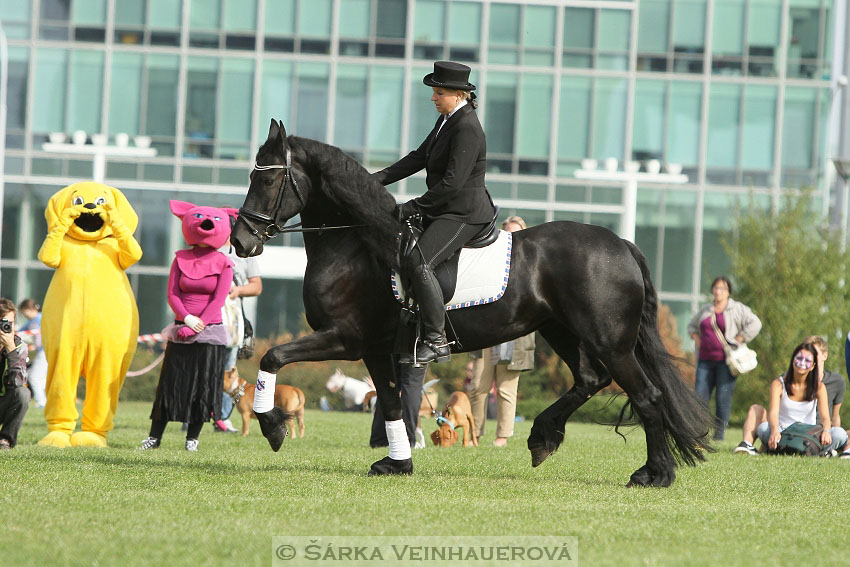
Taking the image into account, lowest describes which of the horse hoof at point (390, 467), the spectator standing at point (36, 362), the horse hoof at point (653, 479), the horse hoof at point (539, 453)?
the spectator standing at point (36, 362)

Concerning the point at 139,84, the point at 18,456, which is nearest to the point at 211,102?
the point at 139,84

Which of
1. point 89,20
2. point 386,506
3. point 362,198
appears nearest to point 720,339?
point 362,198

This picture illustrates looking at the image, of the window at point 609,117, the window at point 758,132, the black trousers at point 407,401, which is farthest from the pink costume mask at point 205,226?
the window at point 758,132

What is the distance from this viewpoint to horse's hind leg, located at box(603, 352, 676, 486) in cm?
865

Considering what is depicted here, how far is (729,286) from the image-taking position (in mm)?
17094

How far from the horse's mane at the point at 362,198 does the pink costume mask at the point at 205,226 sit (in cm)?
316

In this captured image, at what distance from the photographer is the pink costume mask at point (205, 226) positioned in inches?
457

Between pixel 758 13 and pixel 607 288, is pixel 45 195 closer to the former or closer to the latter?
pixel 758 13

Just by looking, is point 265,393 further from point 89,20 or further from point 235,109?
point 89,20

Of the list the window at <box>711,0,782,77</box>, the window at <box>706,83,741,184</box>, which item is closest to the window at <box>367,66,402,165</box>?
the window at <box>706,83,741,184</box>

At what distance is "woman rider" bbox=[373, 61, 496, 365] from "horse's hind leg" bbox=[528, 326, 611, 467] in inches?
43.2

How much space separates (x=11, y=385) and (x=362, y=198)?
4445mm

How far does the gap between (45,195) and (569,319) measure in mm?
26317

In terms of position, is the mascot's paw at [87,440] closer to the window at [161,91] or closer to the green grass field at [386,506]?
the green grass field at [386,506]
